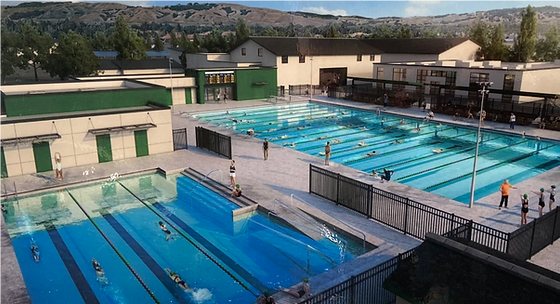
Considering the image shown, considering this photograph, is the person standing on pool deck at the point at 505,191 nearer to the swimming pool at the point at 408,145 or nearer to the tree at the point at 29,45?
the swimming pool at the point at 408,145

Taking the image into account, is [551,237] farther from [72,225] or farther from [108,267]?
[72,225]

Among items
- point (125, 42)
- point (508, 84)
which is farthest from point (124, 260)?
point (125, 42)

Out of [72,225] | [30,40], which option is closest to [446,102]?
[72,225]

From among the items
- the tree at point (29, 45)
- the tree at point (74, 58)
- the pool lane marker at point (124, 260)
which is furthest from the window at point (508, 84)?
the tree at point (29, 45)

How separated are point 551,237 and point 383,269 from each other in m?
6.59

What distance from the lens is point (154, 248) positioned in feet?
44.9

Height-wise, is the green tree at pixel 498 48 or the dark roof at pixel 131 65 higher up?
the green tree at pixel 498 48

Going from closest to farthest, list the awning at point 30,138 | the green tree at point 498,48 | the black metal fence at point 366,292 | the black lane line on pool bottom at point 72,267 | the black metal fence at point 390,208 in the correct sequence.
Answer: the black metal fence at point 366,292, the black lane line on pool bottom at point 72,267, the black metal fence at point 390,208, the awning at point 30,138, the green tree at point 498,48

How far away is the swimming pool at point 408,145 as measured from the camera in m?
→ 20.9

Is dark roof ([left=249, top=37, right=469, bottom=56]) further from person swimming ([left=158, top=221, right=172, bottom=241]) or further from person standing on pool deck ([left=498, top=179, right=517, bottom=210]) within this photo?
person standing on pool deck ([left=498, top=179, right=517, bottom=210])

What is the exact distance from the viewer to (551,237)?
41.2 ft

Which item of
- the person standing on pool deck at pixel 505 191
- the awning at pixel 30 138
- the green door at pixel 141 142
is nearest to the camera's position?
the person standing on pool deck at pixel 505 191

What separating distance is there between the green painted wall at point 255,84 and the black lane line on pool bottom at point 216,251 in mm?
28490

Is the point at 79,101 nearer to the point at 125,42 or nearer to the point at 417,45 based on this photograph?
the point at 417,45
